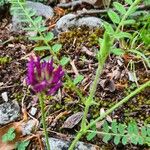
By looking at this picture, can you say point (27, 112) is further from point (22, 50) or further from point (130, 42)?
point (130, 42)

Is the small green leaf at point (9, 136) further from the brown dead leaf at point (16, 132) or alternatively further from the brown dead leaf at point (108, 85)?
the brown dead leaf at point (108, 85)

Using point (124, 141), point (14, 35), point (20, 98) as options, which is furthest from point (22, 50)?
point (124, 141)

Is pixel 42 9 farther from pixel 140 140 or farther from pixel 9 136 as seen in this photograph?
pixel 140 140

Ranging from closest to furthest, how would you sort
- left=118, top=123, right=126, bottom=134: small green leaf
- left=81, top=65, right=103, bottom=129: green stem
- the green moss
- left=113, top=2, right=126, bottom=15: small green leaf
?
left=81, top=65, right=103, bottom=129: green stem
left=113, top=2, right=126, bottom=15: small green leaf
left=118, top=123, right=126, bottom=134: small green leaf
the green moss

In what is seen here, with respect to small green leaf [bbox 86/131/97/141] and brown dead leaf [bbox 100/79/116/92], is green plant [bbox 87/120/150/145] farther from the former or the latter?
brown dead leaf [bbox 100/79/116/92]

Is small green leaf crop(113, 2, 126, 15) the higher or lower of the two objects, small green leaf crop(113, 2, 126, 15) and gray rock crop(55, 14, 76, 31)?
the higher

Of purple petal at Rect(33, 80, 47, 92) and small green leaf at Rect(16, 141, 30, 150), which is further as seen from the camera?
small green leaf at Rect(16, 141, 30, 150)

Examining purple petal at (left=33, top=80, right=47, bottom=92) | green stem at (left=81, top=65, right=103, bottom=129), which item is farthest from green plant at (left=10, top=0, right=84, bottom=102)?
purple petal at (left=33, top=80, right=47, bottom=92)

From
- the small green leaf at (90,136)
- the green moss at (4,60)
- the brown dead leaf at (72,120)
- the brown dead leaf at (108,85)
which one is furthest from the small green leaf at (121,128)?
the green moss at (4,60)
